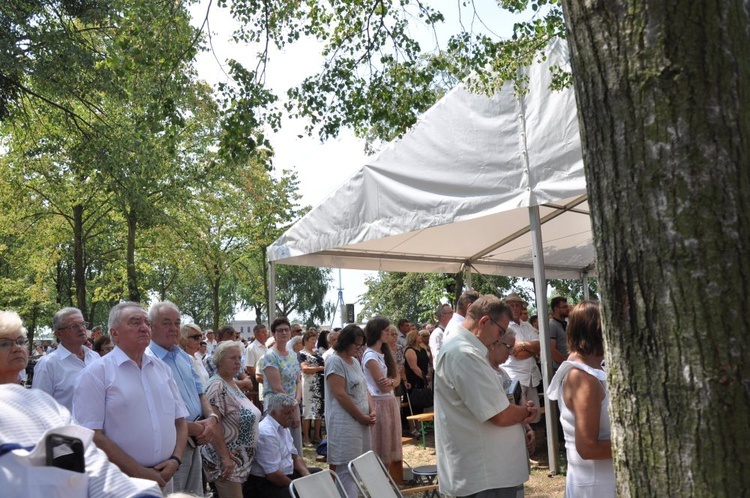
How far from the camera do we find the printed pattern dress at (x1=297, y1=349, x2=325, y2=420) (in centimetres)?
1155

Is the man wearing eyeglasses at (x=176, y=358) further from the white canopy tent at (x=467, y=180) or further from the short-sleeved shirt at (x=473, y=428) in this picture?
the white canopy tent at (x=467, y=180)

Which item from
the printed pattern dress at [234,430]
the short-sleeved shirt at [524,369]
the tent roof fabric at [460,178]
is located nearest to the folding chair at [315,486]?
the printed pattern dress at [234,430]

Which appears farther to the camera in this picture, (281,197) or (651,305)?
(281,197)

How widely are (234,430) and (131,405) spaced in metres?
1.26

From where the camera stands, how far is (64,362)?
17.0 ft

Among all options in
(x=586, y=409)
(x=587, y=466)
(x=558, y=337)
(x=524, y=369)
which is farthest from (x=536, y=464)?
(x=586, y=409)

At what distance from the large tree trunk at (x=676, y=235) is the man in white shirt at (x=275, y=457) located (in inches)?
143

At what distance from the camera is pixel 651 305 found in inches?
75.9

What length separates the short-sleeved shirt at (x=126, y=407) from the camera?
396 cm

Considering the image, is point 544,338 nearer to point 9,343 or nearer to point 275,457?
point 275,457

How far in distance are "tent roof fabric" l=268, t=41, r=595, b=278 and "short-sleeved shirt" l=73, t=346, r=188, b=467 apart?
14.6ft

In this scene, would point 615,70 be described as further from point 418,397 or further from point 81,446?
point 418,397

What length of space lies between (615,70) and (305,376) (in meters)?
10.3

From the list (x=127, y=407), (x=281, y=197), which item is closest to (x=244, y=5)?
(x=127, y=407)
